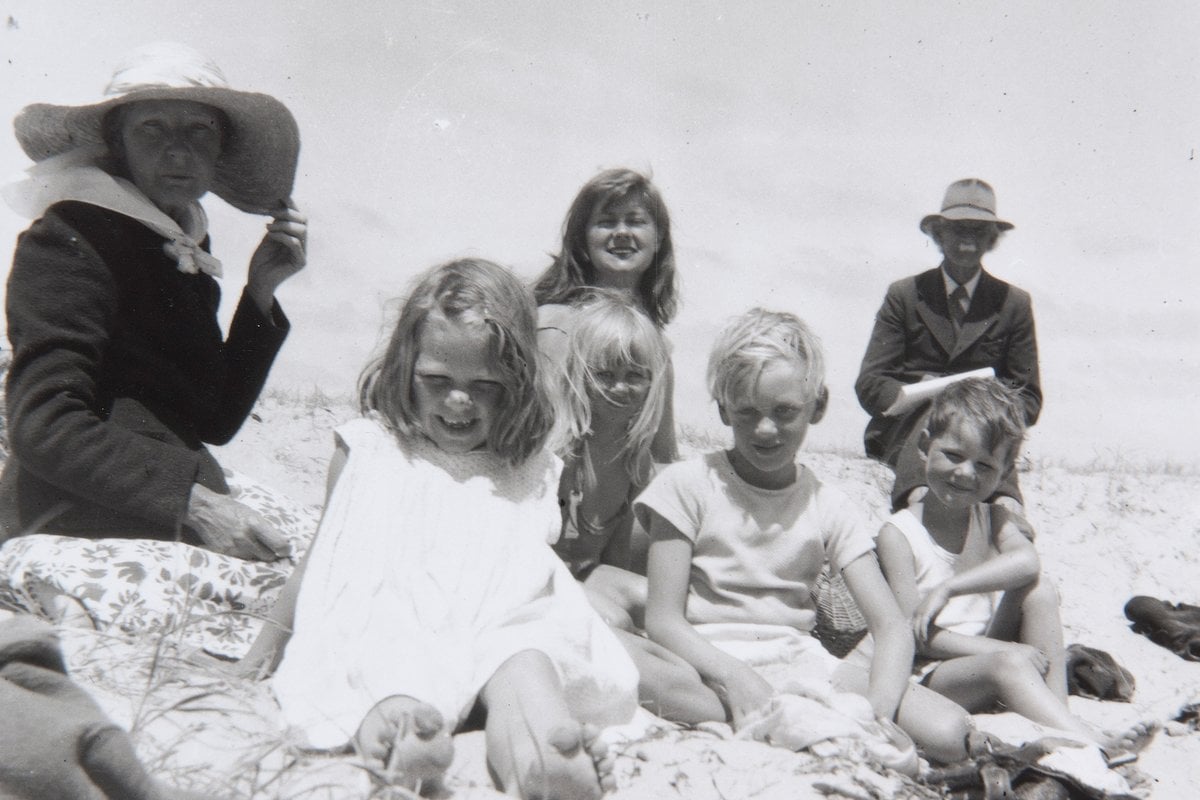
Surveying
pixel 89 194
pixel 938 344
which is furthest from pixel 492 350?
pixel 938 344

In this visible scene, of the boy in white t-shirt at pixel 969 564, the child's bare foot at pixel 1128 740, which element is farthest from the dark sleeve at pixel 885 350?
the child's bare foot at pixel 1128 740

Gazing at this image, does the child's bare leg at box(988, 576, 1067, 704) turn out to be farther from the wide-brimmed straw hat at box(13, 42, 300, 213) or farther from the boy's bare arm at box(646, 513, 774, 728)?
the wide-brimmed straw hat at box(13, 42, 300, 213)

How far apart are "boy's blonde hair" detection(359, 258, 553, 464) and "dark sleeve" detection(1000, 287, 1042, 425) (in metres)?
2.89

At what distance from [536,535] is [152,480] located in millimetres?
1037

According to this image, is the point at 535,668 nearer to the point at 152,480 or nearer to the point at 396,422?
the point at 396,422

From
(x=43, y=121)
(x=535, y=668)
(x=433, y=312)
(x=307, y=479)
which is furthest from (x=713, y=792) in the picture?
(x=307, y=479)

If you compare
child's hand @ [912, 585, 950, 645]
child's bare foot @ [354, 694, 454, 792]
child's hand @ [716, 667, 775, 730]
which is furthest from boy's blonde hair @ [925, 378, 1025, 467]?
child's bare foot @ [354, 694, 454, 792]

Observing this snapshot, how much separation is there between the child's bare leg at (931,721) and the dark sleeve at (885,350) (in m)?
2.20

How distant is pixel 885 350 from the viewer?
4965mm

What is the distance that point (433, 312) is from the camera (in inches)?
107

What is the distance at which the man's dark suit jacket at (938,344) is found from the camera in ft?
16.0

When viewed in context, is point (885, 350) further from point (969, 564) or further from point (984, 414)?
point (969, 564)

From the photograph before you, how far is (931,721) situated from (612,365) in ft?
4.62

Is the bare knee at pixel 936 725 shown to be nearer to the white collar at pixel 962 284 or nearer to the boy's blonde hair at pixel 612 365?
the boy's blonde hair at pixel 612 365
